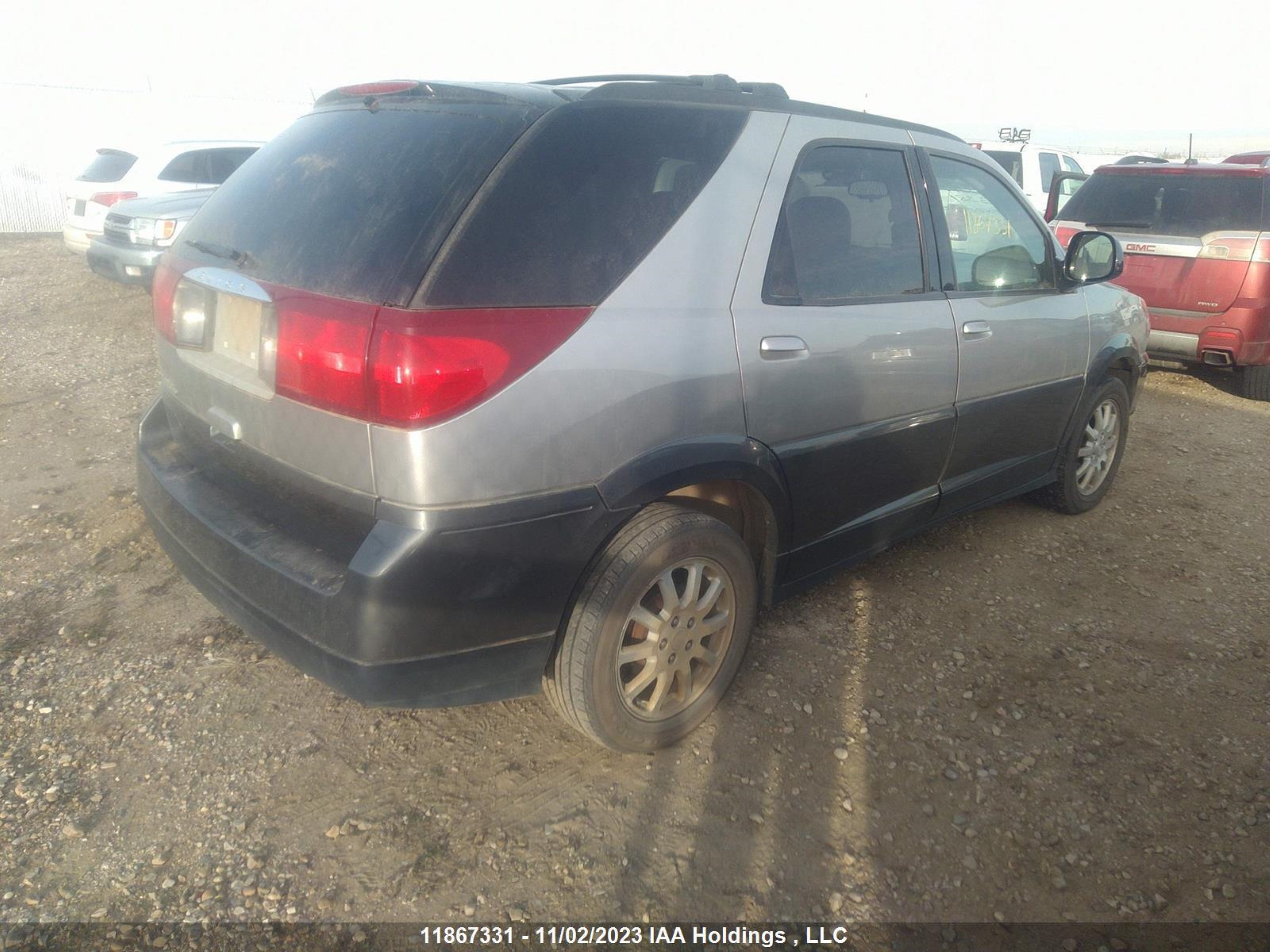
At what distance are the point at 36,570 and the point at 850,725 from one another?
309cm

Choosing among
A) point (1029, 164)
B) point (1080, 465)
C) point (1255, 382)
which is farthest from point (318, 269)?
point (1029, 164)

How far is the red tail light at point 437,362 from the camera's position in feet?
6.12

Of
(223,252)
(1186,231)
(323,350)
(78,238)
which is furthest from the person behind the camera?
(78,238)

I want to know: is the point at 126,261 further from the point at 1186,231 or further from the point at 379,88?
the point at 1186,231

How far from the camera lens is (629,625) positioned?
95.1 inches

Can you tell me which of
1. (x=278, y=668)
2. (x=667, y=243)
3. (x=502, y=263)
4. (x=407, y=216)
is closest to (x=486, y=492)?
(x=502, y=263)

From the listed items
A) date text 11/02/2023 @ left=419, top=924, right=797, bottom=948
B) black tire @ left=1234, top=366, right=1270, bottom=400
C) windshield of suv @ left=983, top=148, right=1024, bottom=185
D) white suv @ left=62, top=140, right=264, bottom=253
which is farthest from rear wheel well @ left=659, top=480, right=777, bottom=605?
windshield of suv @ left=983, top=148, right=1024, bottom=185

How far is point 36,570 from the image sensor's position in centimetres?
342

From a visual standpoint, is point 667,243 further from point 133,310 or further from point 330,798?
point 133,310

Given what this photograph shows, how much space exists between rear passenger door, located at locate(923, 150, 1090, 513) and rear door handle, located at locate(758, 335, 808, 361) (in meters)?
0.91

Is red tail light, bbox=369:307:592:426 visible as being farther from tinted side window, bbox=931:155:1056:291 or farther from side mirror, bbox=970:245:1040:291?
side mirror, bbox=970:245:1040:291

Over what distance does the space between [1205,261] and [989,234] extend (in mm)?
4074

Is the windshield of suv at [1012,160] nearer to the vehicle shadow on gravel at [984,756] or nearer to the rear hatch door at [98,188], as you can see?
the vehicle shadow on gravel at [984,756]

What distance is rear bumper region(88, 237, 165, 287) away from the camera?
7.79 meters
